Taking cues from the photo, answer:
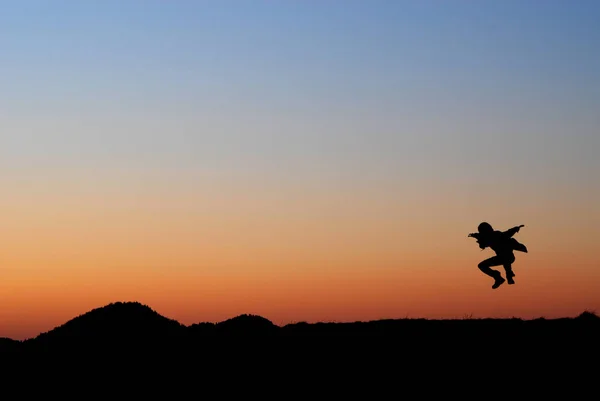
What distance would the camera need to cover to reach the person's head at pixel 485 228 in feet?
88.1

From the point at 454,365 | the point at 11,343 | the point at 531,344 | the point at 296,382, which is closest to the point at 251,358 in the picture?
the point at 296,382

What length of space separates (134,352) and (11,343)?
7.31 m

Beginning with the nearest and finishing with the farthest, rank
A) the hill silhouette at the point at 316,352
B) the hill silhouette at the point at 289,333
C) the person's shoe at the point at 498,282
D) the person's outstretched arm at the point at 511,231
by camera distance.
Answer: the hill silhouette at the point at 316,352
the hill silhouette at the point at 289,333
the person's shoe at the point at 498,282
the person's outstretched arm at the point at 511,231

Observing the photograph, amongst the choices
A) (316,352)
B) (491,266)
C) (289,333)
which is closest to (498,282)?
(491,266)

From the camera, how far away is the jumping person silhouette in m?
26.8

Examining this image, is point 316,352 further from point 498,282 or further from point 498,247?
point 498,247

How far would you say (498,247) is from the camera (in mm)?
26875

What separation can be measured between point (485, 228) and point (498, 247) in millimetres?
727

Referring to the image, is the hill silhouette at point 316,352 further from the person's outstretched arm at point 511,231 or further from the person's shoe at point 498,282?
the person's outstretched arm at point 511,231

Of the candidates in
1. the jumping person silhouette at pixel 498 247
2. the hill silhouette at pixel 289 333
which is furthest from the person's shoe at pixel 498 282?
the hill silhouette at pixel 289 333

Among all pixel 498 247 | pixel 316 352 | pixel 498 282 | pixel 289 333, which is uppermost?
pixel 498 247

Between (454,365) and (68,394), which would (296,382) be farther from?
(68,394)

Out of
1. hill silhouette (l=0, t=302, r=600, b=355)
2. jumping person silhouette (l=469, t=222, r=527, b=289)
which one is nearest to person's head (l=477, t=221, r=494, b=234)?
jumping person silhouette (l=469, t=222, r=527, b=289)

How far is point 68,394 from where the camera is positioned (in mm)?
25766
